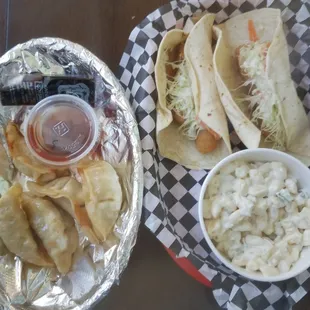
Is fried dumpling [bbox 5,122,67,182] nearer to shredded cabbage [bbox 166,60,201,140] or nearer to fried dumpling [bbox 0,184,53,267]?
fried dumpling [bbox 0,184,53,267]

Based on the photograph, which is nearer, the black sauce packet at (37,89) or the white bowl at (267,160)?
the white bowl at (267,160)

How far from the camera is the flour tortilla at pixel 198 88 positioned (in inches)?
45.5

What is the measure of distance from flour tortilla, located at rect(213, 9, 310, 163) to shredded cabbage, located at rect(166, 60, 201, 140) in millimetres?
77

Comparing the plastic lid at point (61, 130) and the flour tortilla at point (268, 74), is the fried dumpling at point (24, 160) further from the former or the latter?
the flour tortilla at point (268, 74)

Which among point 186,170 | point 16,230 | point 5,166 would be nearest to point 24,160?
point 5,166

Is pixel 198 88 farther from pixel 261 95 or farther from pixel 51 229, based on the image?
pixel 51 229

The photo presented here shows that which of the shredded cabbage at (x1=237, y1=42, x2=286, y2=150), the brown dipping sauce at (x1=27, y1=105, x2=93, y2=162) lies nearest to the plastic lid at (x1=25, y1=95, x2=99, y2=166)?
the brown dipping sauce at (x1=27, y1=105, x2=93, y2=162)

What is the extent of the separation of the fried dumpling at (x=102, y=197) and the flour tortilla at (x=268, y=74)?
312mm

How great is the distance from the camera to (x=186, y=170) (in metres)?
1.21

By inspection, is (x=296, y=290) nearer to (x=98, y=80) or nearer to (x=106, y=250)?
(x=106, y=250)

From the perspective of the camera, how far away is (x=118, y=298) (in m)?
1.17

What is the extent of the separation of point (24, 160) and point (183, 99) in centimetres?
40

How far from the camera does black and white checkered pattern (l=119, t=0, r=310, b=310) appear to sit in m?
1.15

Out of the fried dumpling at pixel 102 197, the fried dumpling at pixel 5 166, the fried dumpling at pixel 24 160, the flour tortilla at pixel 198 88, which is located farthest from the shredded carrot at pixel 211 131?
the fried dumpling at pixel 5 166
